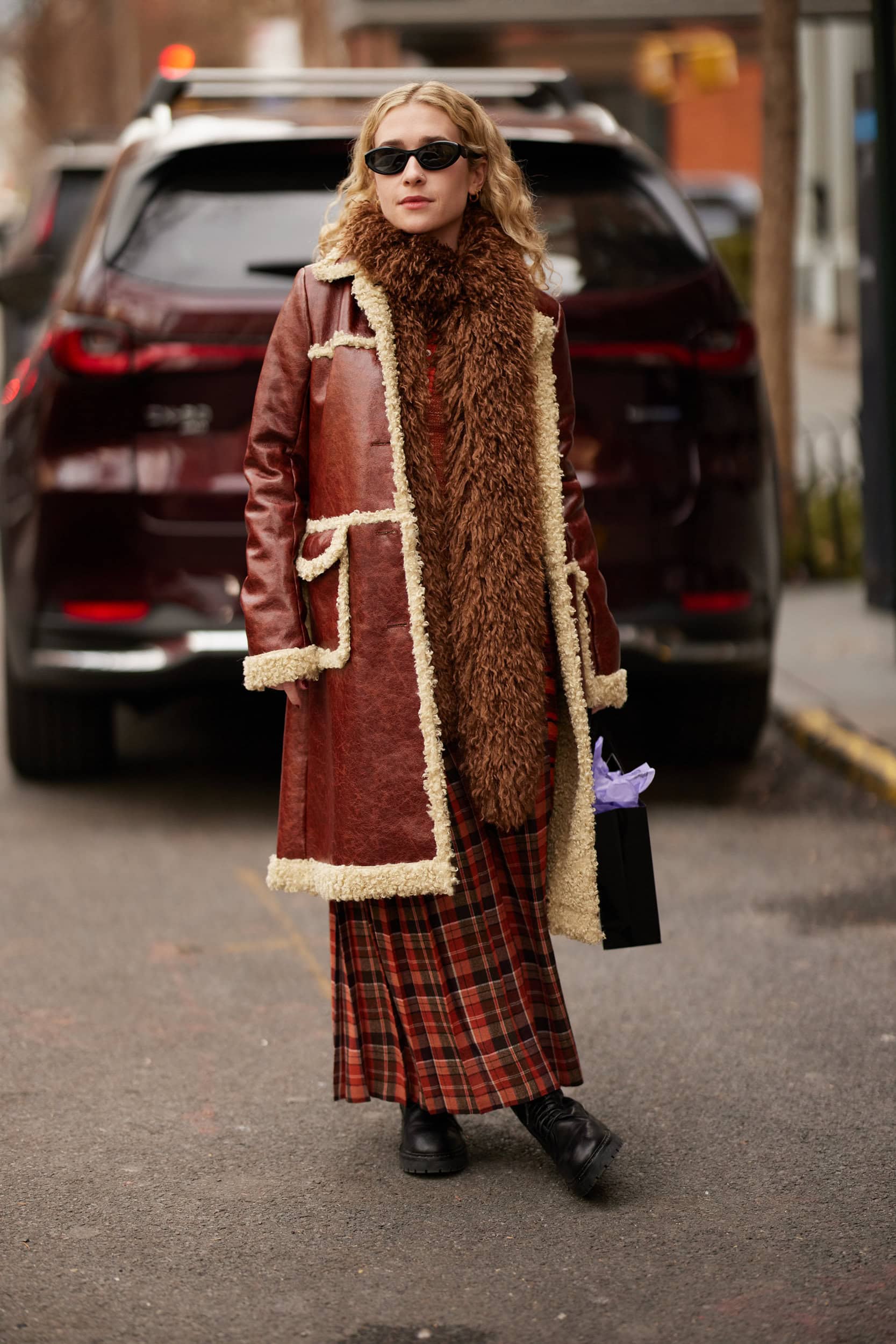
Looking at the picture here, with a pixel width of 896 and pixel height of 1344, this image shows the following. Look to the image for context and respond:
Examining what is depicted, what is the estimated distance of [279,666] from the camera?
11.3 feet

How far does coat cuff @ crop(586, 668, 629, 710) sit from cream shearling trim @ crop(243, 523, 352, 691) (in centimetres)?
44

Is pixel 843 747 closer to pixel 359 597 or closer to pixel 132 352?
pixel 132 352

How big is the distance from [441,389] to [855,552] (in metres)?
7.57

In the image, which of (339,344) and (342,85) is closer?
(339,344)

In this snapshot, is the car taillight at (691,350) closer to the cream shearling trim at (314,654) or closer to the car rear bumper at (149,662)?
the car rear bumper at (149,662)

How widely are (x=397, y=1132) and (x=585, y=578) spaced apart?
1.12 metres

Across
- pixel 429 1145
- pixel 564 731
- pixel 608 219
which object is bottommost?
pixel 429 1145

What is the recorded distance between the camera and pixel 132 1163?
3.67 meters

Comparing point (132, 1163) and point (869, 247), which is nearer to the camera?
point (132, 1163)

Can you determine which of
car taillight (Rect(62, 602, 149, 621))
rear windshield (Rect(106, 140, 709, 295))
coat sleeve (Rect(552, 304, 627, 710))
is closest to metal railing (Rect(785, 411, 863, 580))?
rear windshield (Rect(106, 140, 709, 295))

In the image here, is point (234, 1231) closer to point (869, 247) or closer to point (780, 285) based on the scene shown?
point (869, 247)

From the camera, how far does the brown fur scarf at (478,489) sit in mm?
3426

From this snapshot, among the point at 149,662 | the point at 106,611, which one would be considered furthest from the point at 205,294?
the point at 149,662

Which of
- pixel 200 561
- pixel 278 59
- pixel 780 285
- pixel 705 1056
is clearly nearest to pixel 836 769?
pixel 200 561
